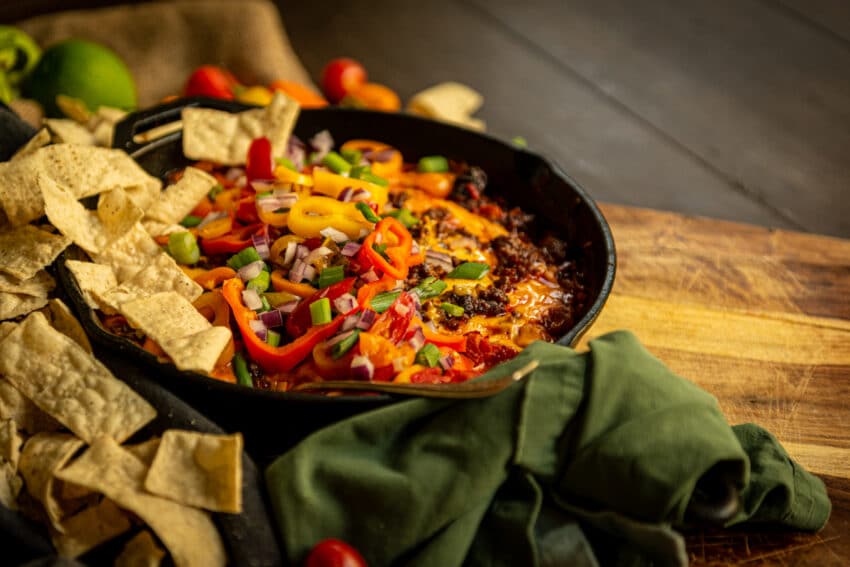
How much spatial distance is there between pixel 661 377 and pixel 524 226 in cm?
130

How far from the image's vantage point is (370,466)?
2312 mm

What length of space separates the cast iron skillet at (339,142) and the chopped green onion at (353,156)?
0.18 meters

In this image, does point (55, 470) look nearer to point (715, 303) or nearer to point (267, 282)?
point (267, 282)

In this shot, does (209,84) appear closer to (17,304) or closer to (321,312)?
(17,304)

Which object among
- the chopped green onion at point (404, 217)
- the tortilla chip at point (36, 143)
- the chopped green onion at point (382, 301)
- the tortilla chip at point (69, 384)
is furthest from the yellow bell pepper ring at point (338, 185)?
the tortilla chip at point (69, 384)

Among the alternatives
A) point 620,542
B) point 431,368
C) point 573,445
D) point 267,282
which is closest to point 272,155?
point 267,282

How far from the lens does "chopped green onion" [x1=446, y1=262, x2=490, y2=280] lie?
3.07 meters

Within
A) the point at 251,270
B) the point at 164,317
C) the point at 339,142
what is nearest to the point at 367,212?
the point at 251,270

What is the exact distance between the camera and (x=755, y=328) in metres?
3.47

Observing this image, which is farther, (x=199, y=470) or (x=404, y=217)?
(x=404, y=217)

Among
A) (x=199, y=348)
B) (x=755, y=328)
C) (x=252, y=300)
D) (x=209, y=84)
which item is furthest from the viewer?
(x=209, y=84)

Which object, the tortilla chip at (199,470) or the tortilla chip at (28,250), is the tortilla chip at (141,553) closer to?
the tortilla chip at (199,470)

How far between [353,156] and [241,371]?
1355 mm

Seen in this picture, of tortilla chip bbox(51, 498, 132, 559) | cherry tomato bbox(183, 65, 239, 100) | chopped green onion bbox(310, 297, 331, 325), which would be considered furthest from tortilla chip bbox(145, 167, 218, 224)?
cherry tomato bbox(183, 65, 239, 100)
